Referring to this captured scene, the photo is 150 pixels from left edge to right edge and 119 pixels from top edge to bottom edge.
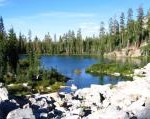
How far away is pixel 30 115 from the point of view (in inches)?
1389

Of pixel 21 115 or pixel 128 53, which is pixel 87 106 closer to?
pixel 21 115

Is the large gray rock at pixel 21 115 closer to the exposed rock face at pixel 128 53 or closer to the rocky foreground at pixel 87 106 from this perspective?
the rocky foreground at pixel 87 106

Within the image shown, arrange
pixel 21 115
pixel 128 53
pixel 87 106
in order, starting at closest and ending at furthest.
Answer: pixel 21 115, pixel 87 106, pixel 128 53

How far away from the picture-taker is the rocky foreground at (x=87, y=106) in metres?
35.5

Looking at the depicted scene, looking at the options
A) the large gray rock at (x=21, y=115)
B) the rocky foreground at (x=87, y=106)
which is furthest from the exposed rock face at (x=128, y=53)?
the large gray rock at (x=21, y=115)

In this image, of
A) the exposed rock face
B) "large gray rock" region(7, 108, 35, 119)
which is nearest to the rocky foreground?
"large gray rock" region(7, 108, 35, 119)

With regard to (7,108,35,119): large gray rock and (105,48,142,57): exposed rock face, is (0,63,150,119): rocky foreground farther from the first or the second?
(105,48,142,57): exposed rock face

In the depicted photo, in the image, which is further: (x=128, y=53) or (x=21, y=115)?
(x=128, y=53)

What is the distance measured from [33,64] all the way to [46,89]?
2554cm

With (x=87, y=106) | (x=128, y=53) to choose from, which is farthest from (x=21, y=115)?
(x=128, y=53)

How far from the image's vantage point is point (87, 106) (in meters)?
46.8

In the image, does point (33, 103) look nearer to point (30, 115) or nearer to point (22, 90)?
point (30, 115)

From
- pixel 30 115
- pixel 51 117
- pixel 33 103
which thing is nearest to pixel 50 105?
pixel 33 103

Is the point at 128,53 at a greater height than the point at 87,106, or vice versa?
the point at 128,53
